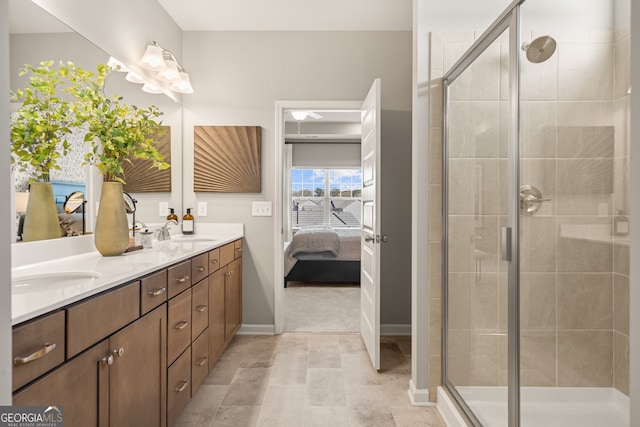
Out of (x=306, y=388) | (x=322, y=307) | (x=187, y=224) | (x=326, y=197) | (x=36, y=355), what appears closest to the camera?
(x=36, y=355)

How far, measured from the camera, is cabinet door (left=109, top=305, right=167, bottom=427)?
4.12ft

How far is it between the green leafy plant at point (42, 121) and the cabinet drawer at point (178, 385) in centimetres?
104

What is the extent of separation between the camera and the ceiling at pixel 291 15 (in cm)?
288

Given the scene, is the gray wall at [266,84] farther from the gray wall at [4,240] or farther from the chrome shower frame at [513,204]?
the gray wall at [4,240]

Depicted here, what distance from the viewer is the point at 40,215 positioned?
1659mm

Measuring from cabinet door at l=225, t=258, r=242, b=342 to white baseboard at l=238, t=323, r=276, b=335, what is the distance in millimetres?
105

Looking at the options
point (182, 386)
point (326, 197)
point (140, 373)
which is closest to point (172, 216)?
point (182, 386)

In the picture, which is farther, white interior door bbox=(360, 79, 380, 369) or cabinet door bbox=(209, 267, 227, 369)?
white interior door bbox=(360, 79, 380, 369)

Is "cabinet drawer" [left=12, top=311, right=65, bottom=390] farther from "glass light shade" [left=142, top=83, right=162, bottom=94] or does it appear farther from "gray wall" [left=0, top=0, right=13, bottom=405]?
"glass light shade" [left=142, top=83, right=162, bottom=94]

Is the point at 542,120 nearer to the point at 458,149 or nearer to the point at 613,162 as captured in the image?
the point at 613,162

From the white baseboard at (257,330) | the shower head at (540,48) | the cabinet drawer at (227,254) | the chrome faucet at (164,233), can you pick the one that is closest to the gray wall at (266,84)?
the white baseboard at (257,330)

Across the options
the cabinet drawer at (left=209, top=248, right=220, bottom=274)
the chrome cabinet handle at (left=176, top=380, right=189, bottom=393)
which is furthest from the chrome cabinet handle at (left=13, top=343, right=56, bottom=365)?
the cabinet drawer at (left=209, top=248, right=220, bottom=274)

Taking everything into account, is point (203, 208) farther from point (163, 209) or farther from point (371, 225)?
point (371, 225)

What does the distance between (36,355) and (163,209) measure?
2.24 meters
